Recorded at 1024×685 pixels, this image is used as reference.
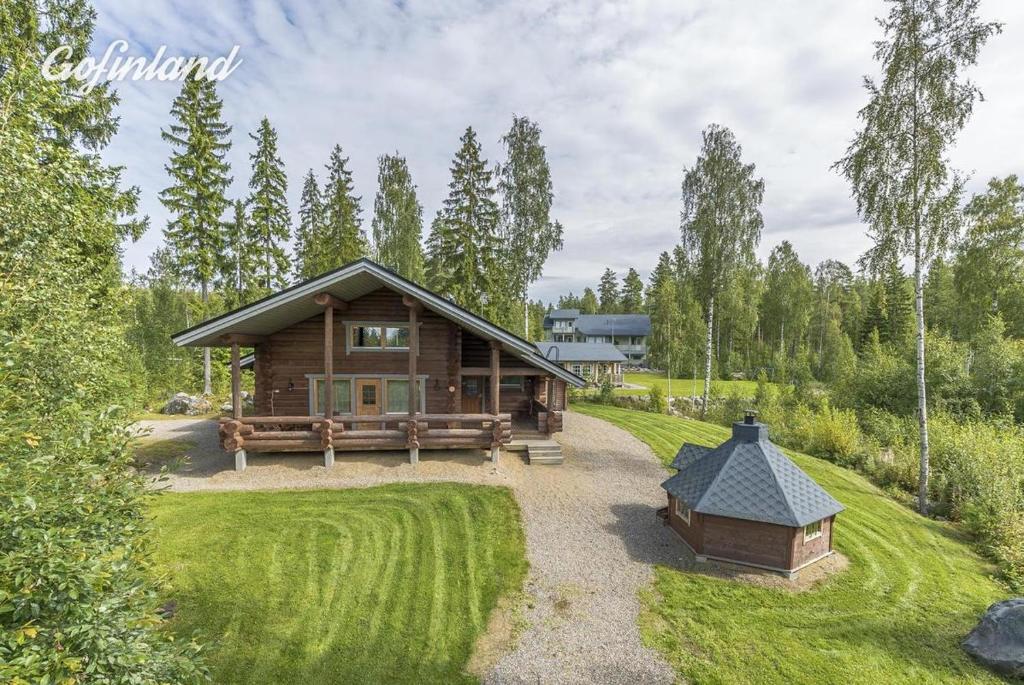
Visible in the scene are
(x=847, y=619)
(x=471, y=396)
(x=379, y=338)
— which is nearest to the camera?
(x=847, y=619)

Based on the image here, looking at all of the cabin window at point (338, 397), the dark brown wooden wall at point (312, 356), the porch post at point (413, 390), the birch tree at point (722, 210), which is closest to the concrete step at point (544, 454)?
the porch post at point (413, 390)

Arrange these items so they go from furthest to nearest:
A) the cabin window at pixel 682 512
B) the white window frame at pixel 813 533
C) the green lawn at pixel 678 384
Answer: the green lawn at pixel 678 384 → the cabin window at pixel 682 512 → the white window frame at pixel 813 533

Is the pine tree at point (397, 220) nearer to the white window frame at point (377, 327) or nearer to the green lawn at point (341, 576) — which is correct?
the white window frame at point (377, 327)

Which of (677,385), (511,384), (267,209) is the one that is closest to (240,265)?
(267,209)

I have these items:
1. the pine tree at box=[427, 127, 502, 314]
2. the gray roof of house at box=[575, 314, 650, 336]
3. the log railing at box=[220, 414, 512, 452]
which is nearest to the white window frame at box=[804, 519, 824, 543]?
the log railing at box=[220, 414, 512, 452]

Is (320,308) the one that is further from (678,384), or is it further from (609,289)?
(609,289)

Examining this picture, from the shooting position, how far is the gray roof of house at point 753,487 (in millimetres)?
8359

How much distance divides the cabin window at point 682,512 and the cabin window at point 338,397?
1086 cm

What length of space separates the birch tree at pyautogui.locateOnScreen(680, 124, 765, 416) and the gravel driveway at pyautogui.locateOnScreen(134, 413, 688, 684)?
12.1 meters

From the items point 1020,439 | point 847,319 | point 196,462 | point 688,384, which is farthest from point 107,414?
point 847,319

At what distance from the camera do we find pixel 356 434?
12836 mm

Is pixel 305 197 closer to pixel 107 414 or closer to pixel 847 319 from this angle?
pixel 107 414

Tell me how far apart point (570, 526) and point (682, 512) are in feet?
8.57

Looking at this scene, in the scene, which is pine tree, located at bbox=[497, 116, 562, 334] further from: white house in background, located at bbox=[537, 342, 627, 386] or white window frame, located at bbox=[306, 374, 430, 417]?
white house in background, located at bbox=[537, 342, 627, 386]
